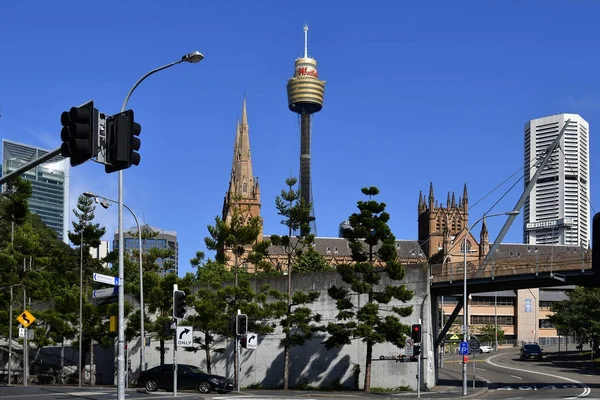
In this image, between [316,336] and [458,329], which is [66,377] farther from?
[458,329]

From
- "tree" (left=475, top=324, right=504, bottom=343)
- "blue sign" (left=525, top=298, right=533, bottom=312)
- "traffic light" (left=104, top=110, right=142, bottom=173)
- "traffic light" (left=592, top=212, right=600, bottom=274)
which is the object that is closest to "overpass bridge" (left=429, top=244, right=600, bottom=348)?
"traffic light" (left=104, top=110, right=142, bottom=173)

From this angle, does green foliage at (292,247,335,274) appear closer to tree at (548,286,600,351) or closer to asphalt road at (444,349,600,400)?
tree at (548,286,600,351)

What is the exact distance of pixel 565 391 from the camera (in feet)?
137

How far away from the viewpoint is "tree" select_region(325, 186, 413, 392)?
42.2 meters

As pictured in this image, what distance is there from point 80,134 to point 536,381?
1733 inches

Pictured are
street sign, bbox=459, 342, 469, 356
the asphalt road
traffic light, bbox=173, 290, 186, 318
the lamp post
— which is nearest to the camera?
the lamp post

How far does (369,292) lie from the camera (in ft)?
144

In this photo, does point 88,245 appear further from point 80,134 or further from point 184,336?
point 80,134

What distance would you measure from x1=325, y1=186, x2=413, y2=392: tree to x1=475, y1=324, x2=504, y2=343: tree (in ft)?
246

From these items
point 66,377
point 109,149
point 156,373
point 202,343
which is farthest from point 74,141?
point 66,377

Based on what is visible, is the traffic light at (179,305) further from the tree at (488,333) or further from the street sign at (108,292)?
the tree at (488,333)

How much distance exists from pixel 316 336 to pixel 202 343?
714cm

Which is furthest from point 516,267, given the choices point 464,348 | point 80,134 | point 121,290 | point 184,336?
point 80,134

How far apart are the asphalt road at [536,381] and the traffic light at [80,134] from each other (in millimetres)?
28947
